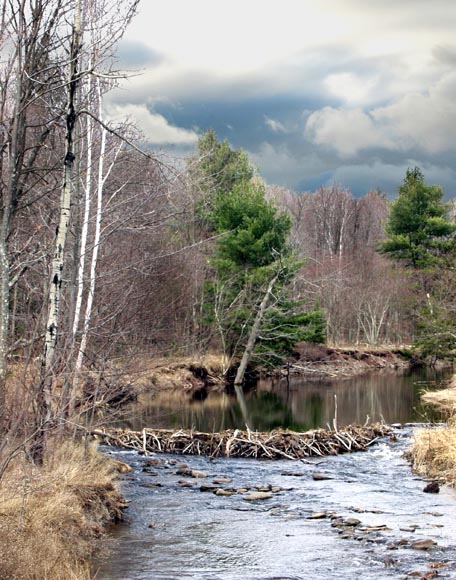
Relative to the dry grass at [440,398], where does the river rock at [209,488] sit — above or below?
below

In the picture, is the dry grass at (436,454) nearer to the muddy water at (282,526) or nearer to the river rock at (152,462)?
the muddy water at (282,526)

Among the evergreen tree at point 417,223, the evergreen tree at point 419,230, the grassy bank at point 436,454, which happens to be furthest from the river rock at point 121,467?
the evergreen tree at point 417,223

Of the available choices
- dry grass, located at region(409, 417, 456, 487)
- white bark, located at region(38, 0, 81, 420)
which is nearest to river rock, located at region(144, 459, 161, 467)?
dry grass, located at region(409, 417, 456, 487)

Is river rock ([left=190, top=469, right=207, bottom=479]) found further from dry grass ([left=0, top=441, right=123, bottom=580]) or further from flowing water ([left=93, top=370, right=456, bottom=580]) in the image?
dry grass ([left=0, top=441, right=123, bottom=580])

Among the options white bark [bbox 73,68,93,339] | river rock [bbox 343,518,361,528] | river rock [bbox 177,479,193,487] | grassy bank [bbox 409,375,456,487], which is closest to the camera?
river rock [bbox 343,518,361,528]

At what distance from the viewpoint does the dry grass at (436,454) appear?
15.4m

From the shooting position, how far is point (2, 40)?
33.6 feet

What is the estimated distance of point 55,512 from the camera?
372 inches

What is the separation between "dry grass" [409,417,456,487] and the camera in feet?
50.5

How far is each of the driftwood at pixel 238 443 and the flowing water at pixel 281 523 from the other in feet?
1.58

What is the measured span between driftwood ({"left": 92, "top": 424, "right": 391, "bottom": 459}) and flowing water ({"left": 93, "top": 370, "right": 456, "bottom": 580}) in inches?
18.9

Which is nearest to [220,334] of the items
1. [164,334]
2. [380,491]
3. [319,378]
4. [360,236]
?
[164,334]

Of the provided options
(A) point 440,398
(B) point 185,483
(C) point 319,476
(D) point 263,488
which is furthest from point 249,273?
(D) point 263,488

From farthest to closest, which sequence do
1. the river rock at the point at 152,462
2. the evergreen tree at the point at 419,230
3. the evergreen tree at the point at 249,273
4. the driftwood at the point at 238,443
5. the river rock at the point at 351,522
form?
1. the evergreen tree at the point at 419,230
2. the evergreen tree at the point at 249,273
3. the driftwood at the point at 238,443
4. the river rock at the point at 152,462
5. the river rock at the point at 351,522
